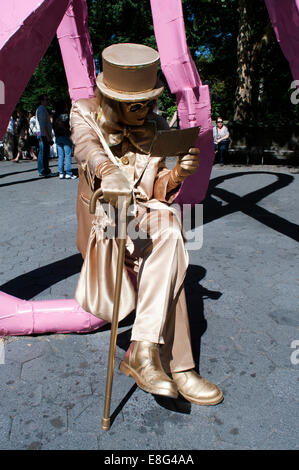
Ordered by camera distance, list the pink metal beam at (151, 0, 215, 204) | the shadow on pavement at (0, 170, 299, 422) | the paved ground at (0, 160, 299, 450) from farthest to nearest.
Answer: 1. the pink metal beam at (151, 0, 215, 204)
2. the shadow on pavement at (0, 170, 299, 422)
3. the paved ground at (0, 160, 299, 450)

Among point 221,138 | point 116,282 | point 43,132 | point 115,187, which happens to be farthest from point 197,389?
point 221,138

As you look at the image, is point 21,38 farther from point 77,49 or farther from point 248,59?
point 248,59

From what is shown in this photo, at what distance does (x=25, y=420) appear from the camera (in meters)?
2.07

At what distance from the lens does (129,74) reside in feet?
7.15

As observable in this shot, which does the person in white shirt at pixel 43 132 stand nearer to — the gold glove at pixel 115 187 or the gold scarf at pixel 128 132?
the gold scarf at pixel 128 132

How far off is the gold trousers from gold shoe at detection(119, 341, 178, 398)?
0.15 feet

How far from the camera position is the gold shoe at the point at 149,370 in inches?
74.6

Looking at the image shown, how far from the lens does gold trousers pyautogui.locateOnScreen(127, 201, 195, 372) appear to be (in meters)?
2.10

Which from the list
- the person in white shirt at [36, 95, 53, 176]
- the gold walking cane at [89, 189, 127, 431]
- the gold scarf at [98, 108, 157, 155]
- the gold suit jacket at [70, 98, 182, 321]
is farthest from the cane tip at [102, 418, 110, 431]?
the person in white shirt at [36, 95, 53, 176]

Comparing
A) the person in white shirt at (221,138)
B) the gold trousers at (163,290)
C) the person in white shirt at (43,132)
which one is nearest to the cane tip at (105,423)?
the gold trousers at (163,290)

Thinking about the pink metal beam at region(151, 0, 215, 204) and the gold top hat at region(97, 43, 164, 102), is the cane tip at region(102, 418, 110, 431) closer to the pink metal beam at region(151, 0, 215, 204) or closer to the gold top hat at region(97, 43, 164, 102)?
the gold top hat at region(97, 43, 164, 102)

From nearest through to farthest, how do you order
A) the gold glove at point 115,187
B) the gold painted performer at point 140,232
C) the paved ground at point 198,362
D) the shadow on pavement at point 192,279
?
the gold glove at point 115,187 < the paved ground at point 198,362 < the gold painted performer at point 140,232 < the shadow on pavement at point 192,279
